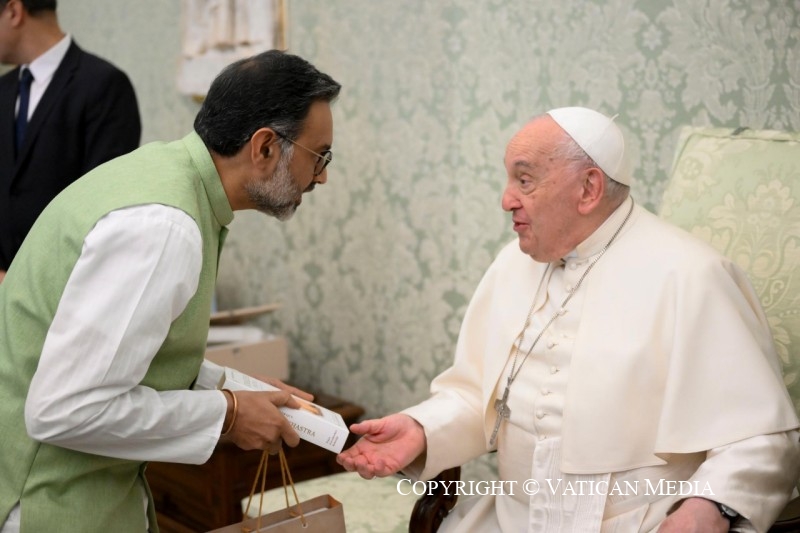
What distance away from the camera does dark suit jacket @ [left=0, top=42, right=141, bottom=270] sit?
3520 mm

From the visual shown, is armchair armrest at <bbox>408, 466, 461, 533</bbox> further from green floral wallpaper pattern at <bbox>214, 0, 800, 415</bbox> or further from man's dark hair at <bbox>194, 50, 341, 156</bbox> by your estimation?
green floral wallpaper pattern at <bbox>214, 0, 800, 415</bbox>

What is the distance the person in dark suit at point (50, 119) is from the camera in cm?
352

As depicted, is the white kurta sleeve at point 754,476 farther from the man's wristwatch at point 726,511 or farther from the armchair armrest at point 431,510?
the armchair armrest at point 431,510

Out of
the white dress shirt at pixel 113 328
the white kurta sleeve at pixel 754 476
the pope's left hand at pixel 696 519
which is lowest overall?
the pope's left hand at pixel 696 519

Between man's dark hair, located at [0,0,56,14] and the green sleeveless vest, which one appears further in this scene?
man's dark hair, located at [0,0,56,14]

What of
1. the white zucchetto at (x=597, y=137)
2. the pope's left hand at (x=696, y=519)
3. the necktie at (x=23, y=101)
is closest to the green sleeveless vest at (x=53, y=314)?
the white zucchetto at (x=597, y=137)

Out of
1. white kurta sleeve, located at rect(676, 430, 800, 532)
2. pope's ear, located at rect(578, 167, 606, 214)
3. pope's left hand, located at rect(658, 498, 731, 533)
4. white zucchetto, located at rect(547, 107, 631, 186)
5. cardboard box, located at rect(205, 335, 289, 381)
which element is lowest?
cardboard box, located at rect(205, 335, 289, 381)

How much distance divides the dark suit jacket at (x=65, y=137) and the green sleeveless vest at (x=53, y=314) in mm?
1466

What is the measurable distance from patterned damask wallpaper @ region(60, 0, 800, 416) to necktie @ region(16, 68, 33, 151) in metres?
Answer: 1.22

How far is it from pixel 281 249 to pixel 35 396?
2.79 meters

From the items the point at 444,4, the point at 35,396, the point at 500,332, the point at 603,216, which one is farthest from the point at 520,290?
the point at 444,4

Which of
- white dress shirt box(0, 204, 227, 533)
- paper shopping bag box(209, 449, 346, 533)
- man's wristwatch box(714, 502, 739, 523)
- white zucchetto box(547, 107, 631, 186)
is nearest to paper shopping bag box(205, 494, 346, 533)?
paper shopping bag box(209, 449, 346, 533)

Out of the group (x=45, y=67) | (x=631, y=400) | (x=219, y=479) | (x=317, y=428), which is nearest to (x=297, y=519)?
(x=317, y=428)

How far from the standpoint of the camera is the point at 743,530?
201 centimetres
